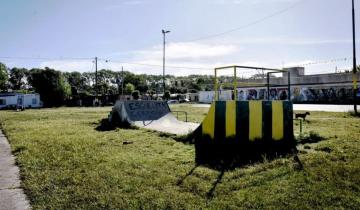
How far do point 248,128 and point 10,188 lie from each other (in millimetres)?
5247

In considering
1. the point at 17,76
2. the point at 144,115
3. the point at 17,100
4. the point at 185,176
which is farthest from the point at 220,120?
the point at 17,76

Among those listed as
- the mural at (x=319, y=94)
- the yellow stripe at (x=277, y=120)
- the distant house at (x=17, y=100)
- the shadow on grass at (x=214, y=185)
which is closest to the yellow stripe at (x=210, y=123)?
the yellow stripe at (x=277, y=120)

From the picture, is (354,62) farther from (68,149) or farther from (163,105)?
(68,149)

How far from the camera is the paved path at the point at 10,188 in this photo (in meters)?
4.71

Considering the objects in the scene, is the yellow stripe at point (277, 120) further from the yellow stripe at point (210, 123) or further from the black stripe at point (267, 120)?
the yellow stripe at point (210, 123)

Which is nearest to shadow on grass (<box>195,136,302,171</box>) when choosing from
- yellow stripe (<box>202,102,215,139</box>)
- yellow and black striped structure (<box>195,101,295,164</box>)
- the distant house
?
yellow and black striped structure (<box>195,101,295,164</box>)

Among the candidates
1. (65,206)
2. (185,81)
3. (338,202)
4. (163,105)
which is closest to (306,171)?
→ (338,202)

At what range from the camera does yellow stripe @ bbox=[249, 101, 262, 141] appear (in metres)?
8.20

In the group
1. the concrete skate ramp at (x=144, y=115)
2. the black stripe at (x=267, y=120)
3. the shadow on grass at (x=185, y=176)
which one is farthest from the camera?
the concrete skate ramp at (x=144, y=115)

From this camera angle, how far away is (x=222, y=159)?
7184 mm

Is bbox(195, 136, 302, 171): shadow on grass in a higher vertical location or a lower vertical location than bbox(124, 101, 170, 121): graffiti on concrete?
lower

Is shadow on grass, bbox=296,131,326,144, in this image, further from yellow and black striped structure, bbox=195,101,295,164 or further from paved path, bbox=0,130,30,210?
paved path, bbox=0,130,30,210

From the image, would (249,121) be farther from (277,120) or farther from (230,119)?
(277,120)

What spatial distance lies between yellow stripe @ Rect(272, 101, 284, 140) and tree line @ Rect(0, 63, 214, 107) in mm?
40033
